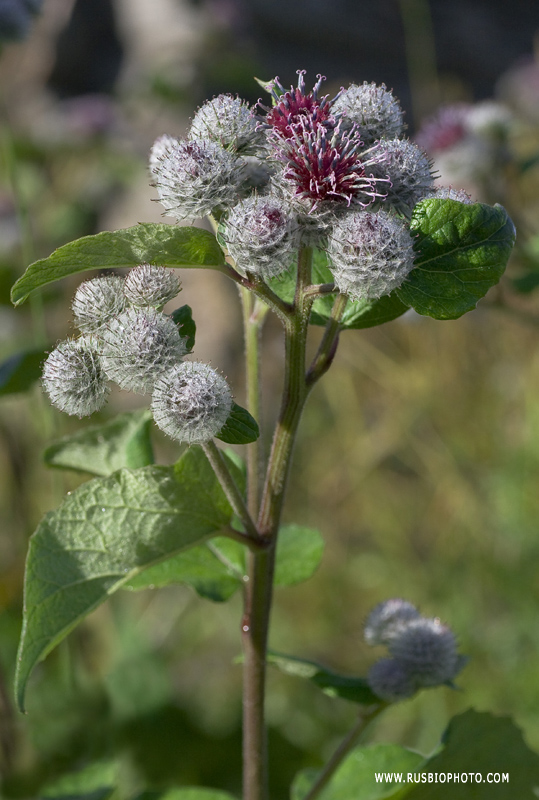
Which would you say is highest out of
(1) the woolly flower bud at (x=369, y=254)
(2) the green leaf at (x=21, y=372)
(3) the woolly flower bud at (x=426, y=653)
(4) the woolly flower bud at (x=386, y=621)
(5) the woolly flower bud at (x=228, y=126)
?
(5) the woolly flower bud at (x=228, y=126)

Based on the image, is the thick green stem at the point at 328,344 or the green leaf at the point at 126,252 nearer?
the green leaf at the point at 126,252

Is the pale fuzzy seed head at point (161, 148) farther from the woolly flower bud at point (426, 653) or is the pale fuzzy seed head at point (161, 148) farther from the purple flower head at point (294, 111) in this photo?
the woolly flower bud at point (426, 653)

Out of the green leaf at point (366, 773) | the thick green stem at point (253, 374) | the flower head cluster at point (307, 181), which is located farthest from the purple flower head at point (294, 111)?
the green leaf at point (366, 773)

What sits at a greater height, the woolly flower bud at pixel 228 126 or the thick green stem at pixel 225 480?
the woolly flower bud at pixel 228 126

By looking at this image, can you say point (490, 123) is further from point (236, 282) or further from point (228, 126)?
point (236, 282)

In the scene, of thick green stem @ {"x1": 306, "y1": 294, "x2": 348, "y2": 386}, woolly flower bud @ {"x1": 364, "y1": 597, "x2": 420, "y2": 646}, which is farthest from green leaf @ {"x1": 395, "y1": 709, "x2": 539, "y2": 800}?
thick green stem @ {"x1": 306, "y1": 294, "x2": 348, "y2": 386}

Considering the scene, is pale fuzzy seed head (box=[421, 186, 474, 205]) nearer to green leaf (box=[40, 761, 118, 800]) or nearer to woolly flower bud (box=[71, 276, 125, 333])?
woolly flower bud (box=[71, 276, 125, 333])

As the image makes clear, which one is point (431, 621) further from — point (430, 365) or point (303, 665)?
point (430, 365)
